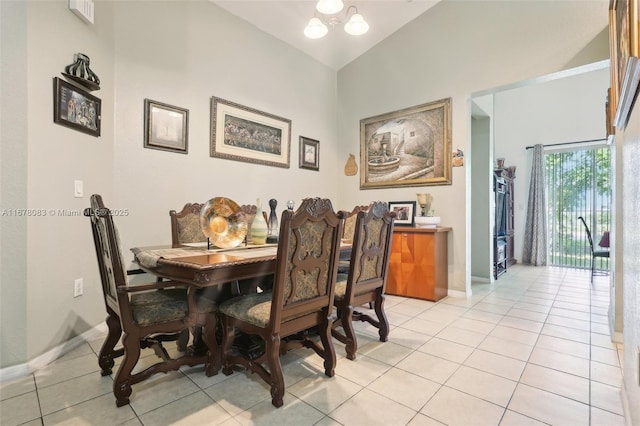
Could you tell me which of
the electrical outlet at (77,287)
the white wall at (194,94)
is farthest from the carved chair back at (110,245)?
the white wall at (194,94)

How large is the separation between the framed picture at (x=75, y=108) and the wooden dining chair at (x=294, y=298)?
180 centimetres

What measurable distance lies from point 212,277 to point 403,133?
11.5 ft

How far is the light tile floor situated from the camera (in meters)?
1.50

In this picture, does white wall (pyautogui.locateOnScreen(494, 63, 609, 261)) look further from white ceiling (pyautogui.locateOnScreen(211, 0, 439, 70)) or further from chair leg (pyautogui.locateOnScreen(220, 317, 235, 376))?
chair leg (pyautogui.locateOnScreen(220, 317, 235, 376))

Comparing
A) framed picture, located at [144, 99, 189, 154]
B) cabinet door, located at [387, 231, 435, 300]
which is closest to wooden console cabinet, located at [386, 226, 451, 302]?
cabinet door, located at [387, 231, 435, 300]

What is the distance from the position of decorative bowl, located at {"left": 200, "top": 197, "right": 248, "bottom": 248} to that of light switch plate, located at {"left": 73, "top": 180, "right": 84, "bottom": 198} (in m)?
1.09

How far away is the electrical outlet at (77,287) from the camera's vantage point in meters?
2.32

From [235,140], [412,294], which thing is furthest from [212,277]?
Result: [412,294]

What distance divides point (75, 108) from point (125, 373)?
6.41ft

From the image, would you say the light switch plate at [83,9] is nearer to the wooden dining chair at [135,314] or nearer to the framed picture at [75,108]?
the framed picture at [75,108]

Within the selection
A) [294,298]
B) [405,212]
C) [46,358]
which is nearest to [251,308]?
[294,298]

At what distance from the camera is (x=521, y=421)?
1.48 metres

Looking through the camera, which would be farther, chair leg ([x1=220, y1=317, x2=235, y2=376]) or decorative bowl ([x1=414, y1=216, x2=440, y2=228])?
decorative bowl ([x1=414, y1=216, x2=440, y2=228])

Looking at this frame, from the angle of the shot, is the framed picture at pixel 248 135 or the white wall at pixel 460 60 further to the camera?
the framed picture at pixel 248 135
